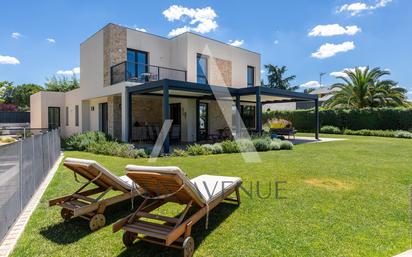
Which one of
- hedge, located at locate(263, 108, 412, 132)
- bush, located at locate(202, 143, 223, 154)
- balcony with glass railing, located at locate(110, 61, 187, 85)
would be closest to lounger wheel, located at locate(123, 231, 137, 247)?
bush, located at locate(202, 143, 223, 154)

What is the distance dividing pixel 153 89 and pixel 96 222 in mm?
9142

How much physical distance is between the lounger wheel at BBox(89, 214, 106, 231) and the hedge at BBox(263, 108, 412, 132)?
25722 millimetres

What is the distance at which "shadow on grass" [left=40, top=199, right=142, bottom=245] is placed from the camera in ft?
12.6

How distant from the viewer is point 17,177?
181 inches

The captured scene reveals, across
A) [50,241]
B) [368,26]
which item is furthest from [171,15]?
[50,241]

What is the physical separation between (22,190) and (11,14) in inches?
646

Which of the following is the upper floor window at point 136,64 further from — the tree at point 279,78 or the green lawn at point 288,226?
the tree at point 279,78

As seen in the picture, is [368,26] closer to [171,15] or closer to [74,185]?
[171,15]

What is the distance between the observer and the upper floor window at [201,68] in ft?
60.0

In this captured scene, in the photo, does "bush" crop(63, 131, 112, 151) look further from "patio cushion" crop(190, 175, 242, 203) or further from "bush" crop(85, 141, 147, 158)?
"patio cushion" crop(190, 175, 242, 203)

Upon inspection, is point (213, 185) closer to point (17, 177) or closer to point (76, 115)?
point (17, 177)

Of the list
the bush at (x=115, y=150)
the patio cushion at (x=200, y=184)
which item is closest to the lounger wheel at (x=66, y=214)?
the patio cushion at (x=200, y=184)

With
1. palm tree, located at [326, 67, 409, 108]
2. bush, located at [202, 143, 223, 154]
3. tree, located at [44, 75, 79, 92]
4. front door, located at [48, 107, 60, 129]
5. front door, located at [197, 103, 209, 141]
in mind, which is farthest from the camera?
tree, located at [44, 75, 79, 92]

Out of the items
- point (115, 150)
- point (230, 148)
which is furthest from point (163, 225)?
point (230, 148)
